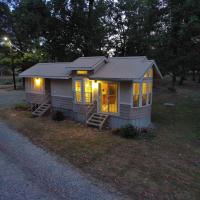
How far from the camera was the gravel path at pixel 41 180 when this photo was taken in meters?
5.77

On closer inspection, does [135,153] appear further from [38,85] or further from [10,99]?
[10,99]

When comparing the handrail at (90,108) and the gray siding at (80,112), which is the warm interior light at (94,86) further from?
the gray siding at (80,112)

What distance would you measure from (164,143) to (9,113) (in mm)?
12601

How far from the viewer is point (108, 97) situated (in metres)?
12.8

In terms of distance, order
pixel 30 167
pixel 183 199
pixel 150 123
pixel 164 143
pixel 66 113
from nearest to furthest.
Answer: pixel 183 199
pixel 30 167
pixel 164 143
pixel 150 123
pixel 66 113

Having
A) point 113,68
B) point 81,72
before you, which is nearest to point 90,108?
point 81,72

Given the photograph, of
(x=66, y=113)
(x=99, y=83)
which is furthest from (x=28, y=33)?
(x=99, y=83)

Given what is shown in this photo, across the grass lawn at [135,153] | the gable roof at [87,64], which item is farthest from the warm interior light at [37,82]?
the gable roof at [87,64]

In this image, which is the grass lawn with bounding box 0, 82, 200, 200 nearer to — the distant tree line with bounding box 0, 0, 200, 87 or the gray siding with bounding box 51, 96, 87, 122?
the gray siding with bounding box 51, 96, 87, 122

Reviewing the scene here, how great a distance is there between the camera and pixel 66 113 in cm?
1533

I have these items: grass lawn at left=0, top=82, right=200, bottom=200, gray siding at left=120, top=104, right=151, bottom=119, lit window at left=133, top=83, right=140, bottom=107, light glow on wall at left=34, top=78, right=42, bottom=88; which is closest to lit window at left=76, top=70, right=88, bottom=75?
gray siding at left=120, top=104, right=151, bottom=119

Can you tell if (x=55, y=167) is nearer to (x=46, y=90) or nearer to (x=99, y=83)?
(x=99, y=83)

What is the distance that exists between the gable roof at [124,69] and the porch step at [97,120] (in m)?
2.61

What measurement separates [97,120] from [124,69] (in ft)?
12.5
